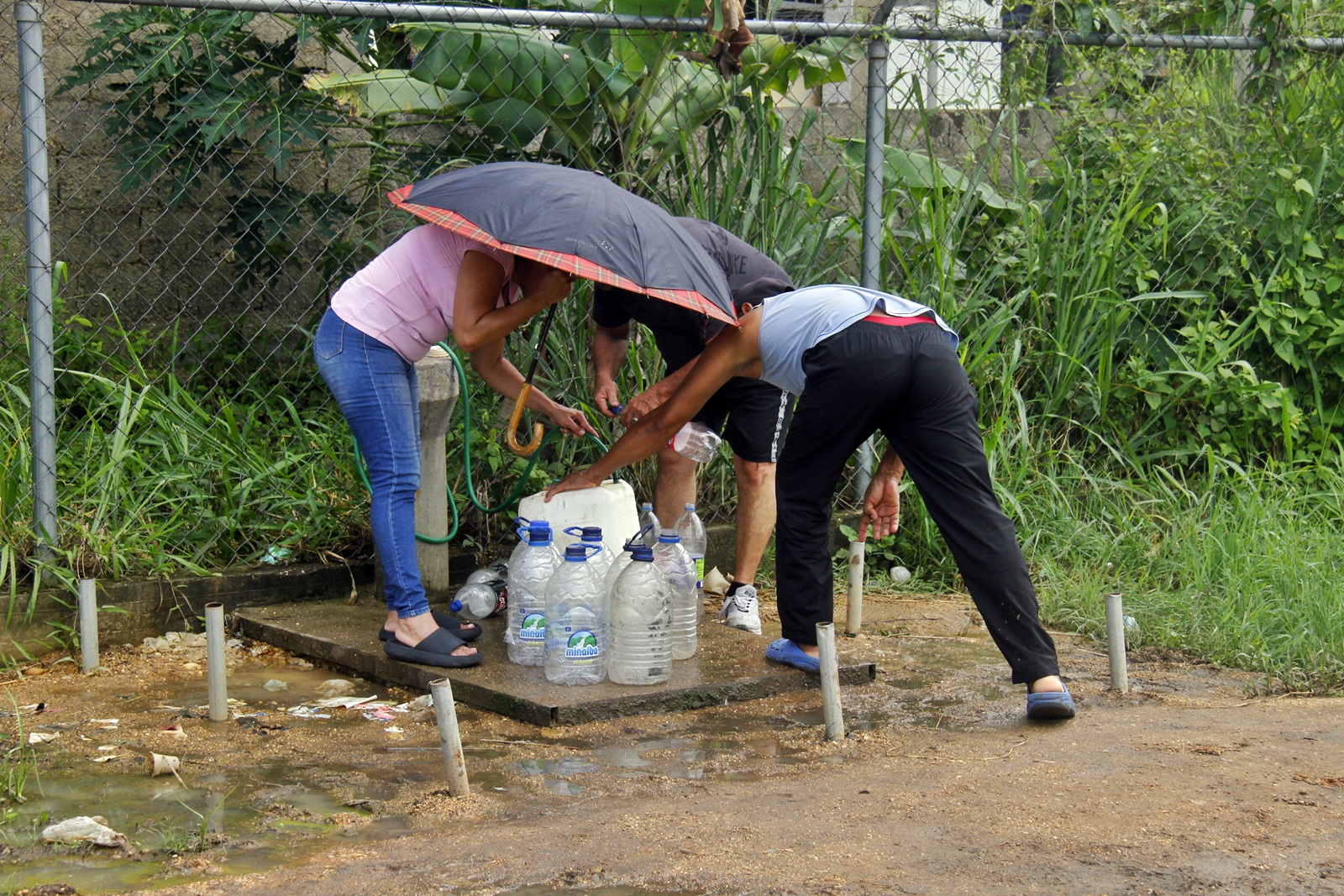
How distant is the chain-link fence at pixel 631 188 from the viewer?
5.59 metres

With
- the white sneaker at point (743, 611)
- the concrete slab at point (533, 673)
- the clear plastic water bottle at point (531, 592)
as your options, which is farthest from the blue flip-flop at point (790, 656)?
the clear plastic water bottle at point (531, 592)

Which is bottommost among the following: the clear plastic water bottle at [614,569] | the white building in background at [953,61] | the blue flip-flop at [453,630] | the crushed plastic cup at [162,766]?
the crushed plastic cup at [162,766]

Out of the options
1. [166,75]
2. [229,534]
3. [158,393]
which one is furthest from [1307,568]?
[166,75]

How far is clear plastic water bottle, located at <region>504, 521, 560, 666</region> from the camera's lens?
451 cm

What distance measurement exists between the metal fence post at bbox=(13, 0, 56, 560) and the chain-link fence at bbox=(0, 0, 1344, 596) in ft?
0.29

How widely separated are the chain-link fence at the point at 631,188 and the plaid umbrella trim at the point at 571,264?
1.44 metres

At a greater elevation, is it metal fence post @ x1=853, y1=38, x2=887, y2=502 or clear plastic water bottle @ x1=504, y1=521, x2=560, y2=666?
metal fence post @ x1=853, y1=38, x2=887, y2=502

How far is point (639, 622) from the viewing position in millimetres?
4344

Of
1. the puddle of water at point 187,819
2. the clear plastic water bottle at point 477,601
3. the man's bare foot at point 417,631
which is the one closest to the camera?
the puddle of water at point 187,819

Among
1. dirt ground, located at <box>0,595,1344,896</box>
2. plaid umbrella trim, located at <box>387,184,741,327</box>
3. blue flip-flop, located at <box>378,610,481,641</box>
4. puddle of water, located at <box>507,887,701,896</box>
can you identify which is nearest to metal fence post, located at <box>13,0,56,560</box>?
dirt ground, located at <box>0,595,1344,896</box>

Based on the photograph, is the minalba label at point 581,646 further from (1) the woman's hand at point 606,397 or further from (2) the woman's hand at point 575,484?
(1) the woman's hand at point 606,397

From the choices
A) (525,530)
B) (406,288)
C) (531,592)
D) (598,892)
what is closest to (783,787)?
(598,892)

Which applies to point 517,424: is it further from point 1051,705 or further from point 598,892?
point 598,892

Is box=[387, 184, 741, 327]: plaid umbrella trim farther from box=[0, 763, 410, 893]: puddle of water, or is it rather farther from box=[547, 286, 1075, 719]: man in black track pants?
box=[0, 763, 410, 893]: puddle of water
